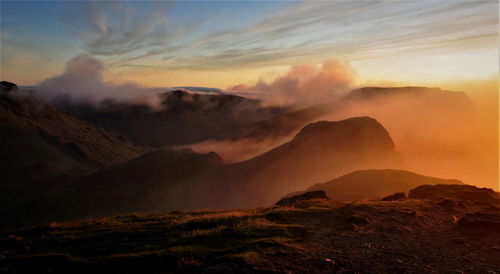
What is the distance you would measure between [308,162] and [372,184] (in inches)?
3776

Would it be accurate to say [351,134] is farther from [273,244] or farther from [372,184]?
[273,244]

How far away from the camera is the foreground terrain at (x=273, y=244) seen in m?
16.7

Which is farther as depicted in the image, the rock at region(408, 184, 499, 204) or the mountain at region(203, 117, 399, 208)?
the mountain at region(203, 117, 399, 208)

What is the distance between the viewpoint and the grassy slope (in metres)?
16.7

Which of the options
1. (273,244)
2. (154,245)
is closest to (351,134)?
(273,244)

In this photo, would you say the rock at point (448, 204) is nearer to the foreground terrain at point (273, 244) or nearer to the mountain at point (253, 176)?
the foreground terrain at point (273, 244)

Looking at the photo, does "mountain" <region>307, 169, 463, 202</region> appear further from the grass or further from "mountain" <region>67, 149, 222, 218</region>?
"mountain" <region>67, 149, 222, 218</region>

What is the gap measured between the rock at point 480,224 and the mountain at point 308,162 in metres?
131

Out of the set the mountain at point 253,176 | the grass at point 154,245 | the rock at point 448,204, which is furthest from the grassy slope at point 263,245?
the mountain at point 253,176

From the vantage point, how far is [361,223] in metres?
25.0

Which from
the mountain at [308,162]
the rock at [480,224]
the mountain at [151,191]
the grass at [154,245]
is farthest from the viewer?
the mountain at [151,191]

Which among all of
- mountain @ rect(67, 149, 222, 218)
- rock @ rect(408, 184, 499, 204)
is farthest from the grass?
mountain @ rect(67, 149, 222, 218)

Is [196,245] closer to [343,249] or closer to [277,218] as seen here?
[343,249]

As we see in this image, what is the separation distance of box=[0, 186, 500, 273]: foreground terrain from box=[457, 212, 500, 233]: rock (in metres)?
0.06
